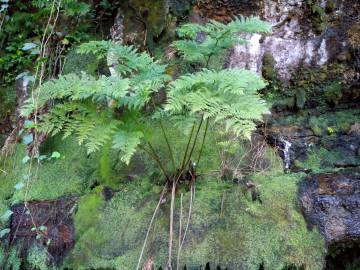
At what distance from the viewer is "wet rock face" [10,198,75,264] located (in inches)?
133

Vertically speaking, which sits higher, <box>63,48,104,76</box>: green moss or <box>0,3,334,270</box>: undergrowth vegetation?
<box>63,48,104,76</box>: green moss

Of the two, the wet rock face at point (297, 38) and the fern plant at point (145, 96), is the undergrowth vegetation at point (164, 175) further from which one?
the wet rock face at point (297, 38)

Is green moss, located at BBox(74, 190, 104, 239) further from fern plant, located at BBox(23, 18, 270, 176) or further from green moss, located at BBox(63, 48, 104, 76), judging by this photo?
green moss, located at BBox(63, 48, 104, 76)

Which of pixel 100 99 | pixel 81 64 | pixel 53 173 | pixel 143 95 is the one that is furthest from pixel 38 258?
pixel 81 64

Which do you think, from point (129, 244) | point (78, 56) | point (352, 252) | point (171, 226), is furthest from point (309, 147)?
point (78, 56)

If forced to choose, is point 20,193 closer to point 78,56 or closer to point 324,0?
point 78,56

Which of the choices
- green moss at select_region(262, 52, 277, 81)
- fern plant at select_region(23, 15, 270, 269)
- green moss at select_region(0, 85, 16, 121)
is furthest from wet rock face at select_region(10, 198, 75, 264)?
green moss at select_region(262, 52, 277, 81)

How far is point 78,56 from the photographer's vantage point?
495 cm

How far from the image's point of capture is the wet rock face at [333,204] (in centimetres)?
312

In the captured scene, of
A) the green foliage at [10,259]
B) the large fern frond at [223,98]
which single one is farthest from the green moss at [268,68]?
the green foliage at [10,259]

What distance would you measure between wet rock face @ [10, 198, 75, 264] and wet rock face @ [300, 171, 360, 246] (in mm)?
2121

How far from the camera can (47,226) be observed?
3.52 meters

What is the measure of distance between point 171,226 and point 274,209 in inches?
35.2

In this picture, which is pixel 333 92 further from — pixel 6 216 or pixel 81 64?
pixel 6 216
